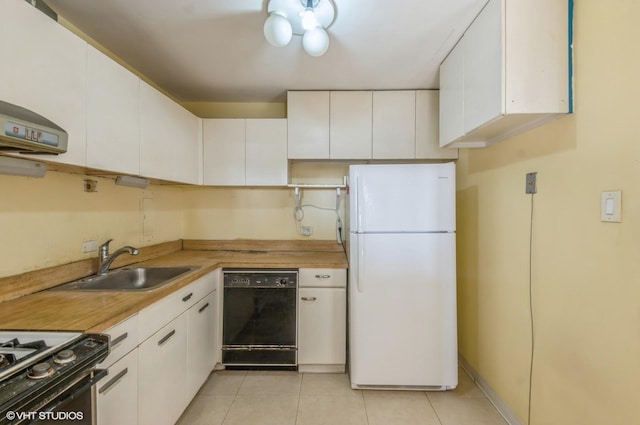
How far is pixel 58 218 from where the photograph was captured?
61.0 inches

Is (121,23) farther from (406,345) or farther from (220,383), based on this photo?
(406,345)

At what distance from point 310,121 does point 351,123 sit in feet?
1.15

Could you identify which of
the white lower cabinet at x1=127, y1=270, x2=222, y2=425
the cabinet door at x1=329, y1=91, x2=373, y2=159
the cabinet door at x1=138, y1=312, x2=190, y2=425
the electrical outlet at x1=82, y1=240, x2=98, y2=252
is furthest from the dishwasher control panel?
the cabinet door at x1=329, y1=91, x2=373, y2=159

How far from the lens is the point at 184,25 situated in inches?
62.7

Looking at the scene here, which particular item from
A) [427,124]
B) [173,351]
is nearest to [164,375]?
[173,351]

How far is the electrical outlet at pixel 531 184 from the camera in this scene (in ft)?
4.86

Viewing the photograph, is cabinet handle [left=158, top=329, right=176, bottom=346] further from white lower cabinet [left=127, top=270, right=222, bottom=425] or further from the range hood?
the range hood

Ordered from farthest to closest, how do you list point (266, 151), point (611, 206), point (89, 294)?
point (266, 151), point (89, 294), point (611, 206)

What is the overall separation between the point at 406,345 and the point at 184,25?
244 centimetres

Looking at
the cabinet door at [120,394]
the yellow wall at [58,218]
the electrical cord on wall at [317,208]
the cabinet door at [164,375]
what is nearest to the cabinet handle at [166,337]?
the cabinet door at [164,375]

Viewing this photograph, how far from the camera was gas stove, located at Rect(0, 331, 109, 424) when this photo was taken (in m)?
0.68

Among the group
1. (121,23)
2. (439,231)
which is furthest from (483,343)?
(121,23)

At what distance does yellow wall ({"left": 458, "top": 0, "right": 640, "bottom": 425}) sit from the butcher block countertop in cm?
115

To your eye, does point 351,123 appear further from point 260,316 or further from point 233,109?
point 260,316
